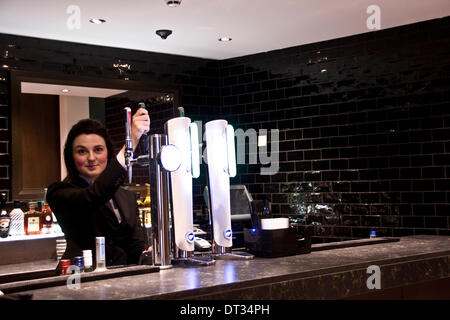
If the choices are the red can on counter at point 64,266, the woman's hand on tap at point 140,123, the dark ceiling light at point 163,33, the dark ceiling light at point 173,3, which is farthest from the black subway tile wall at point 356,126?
the red can on counter at point 64,266

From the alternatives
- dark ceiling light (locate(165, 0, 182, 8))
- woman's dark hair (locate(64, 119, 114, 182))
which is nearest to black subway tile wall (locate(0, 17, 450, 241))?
dark ceiling light (locate(165, 0, 182, 8))

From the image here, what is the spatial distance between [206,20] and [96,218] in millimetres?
2567

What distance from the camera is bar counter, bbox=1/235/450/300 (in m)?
1.64

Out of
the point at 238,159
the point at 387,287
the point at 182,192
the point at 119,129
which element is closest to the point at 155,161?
the point at 182,192

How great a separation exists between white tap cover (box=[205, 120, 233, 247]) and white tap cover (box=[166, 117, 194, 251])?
117mm

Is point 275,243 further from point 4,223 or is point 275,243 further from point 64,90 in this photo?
point 64,90

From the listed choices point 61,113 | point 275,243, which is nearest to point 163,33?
point 61,113

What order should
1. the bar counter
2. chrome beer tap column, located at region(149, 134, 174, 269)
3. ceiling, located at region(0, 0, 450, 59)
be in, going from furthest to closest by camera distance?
1. ceiling, located at region(0, 0, 450, 59)
2. chrome beer tap column, located at region(149, 134, 174, 269)
3. the bar counter

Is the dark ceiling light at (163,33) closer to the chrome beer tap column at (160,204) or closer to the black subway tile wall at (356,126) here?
the black subway tile wall at (356,126)

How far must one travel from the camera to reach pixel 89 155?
2.43 m

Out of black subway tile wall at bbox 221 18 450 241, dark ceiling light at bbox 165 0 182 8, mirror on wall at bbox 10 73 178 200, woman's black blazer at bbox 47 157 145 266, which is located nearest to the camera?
woman's black blazer at bbox 47 157 145 266

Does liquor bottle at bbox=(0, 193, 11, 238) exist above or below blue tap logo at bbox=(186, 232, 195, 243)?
below

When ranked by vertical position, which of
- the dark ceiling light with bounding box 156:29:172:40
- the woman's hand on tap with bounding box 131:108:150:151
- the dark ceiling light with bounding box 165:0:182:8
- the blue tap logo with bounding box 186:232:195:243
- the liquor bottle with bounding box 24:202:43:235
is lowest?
the liquor bottle with bounding box 24:202:43:235

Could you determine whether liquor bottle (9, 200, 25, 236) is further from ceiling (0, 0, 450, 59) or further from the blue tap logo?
the blue tap logo
